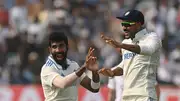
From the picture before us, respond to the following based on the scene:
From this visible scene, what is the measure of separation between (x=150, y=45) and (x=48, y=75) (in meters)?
1.27

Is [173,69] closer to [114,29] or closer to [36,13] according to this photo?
[114,29]

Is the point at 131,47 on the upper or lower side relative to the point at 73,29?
upper

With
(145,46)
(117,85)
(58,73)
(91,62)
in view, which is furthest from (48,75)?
(117,85)

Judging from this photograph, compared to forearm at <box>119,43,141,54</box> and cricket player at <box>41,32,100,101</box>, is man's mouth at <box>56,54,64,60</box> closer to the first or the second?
cricket player at <box>41,32,100,101</box>

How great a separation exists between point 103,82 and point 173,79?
1586 millimetres

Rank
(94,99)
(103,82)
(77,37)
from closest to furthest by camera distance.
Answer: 1. (94,99)
2. (103,82)
3. (77,37)

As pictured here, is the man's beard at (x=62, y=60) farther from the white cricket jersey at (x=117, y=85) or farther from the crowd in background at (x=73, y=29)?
the crowd in background at (x=73, y=29)

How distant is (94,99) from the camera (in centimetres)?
1527

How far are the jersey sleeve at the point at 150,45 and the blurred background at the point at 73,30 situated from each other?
7176mm

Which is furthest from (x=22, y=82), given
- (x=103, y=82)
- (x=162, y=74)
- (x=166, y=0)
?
(x=166, y=0)

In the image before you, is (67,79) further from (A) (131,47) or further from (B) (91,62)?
(A) (131,47)

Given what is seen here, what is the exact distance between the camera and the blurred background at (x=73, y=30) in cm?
1731

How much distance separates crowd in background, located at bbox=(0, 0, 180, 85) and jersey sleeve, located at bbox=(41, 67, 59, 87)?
764cm

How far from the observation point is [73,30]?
18750 millimetres
